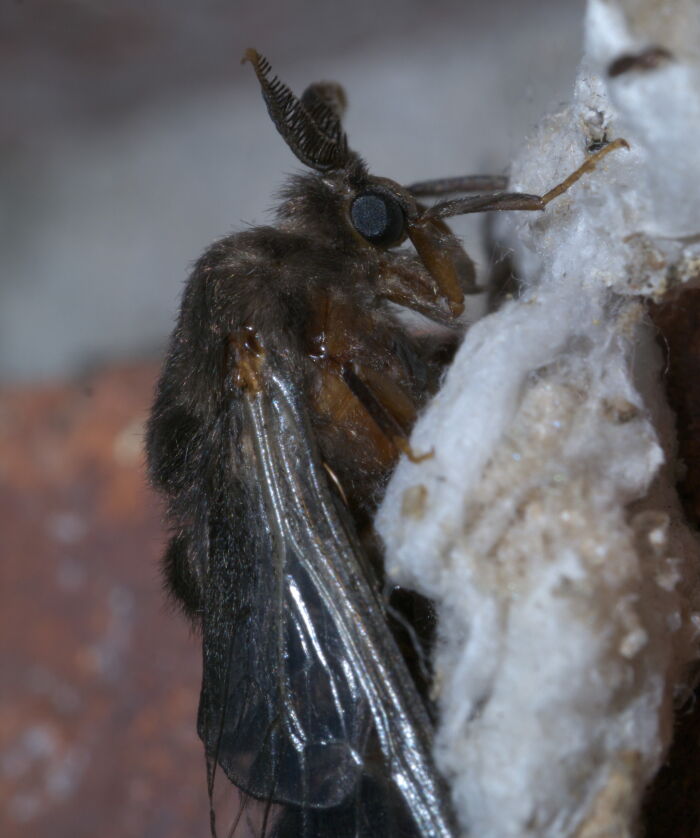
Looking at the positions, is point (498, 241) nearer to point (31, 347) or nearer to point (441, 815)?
point (441, 815)

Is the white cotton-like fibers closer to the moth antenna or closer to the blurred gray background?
the moth antenna

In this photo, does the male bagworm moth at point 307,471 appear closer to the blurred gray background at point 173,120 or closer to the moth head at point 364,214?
the moth head at point 364,214

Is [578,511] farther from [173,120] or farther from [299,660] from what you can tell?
[173,120]

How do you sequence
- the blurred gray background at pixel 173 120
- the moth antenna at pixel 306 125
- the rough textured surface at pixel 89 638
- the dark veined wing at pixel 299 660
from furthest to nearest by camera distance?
the blurred gray background at pixel 173 120
the rough textured surface at pixel 89 638
the moth antenna at pixel 306 125
the dark veined wing at pixel 299 660

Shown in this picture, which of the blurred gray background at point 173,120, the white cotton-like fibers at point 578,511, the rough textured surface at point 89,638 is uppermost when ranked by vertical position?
the blurred gray background at point 173,120

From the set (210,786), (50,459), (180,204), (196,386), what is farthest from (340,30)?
(210,786)

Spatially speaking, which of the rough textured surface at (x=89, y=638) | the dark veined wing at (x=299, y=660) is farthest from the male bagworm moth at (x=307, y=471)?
the rough textured surface at (x=89, y=638)
